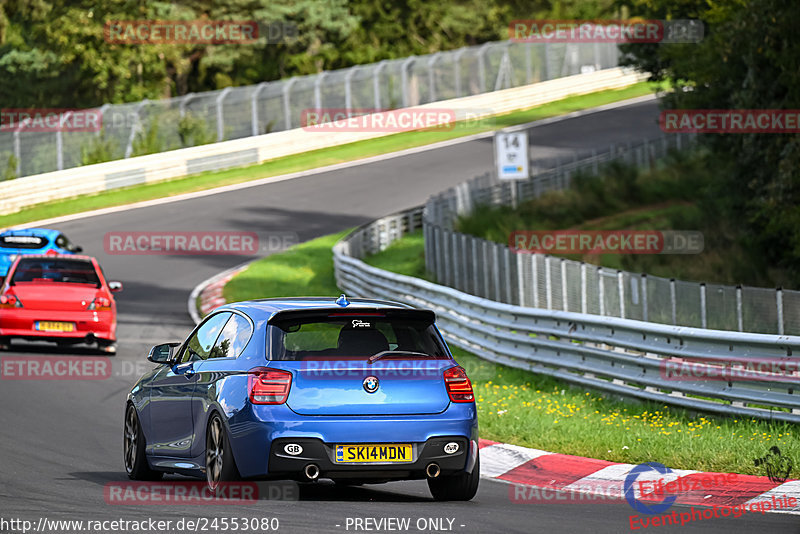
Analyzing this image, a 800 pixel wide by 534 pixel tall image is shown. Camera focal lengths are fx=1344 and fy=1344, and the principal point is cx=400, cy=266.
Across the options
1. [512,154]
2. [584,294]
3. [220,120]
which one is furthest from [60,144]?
[584,294]

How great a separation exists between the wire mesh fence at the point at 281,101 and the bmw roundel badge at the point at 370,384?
35735 millimetres

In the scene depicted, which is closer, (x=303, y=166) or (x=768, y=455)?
(x=768, y=455)

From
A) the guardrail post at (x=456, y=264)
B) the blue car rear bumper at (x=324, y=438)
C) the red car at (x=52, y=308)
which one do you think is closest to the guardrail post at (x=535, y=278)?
the guardrail post at (x=456, y=264)

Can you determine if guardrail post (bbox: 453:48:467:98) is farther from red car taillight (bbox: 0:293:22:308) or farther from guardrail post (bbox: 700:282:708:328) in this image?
guardrail post (bbox: 700:282:708:328)

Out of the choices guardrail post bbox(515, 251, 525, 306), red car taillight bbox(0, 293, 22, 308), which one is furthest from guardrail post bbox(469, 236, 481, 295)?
red car taillight bbox(0, 293, 22, 308)

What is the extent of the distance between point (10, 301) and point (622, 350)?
31.7 ft

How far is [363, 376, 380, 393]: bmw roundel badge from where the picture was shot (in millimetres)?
8922

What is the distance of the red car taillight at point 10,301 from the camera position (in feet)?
65.6

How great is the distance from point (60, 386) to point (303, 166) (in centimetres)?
3090

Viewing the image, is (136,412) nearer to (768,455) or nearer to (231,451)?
(231,451)

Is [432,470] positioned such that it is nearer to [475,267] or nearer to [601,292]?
[601,292]

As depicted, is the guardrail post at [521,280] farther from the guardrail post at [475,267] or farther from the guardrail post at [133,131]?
the guardrail post at [133,131]

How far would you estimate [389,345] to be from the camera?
9.32 m

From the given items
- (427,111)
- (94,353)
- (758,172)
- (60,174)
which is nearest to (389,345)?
(94,353)
